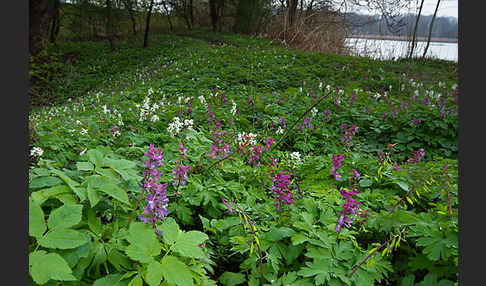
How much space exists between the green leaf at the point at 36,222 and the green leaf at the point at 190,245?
564 mm

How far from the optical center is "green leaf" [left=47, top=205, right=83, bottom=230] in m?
1.27

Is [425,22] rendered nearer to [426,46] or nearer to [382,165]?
[426,46]

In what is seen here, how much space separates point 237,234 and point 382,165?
1.50m

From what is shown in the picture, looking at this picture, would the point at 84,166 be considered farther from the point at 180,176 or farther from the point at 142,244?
the point at 180,176

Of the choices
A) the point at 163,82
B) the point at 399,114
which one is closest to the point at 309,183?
the point at 399,114

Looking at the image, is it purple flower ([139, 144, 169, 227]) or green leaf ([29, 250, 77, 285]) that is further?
purple flower ([139, 144, 169, 227])

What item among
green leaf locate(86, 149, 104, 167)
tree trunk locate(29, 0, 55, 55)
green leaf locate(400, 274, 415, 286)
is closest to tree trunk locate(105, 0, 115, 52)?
tree trunk locate(29, 0, 55, 55)

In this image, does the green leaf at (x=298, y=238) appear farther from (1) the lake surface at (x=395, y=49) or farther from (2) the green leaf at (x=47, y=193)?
(1) the lake surface at (x=395, y=49)

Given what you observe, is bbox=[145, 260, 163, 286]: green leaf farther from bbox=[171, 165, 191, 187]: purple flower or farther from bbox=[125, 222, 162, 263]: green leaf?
bbox=[171, 165, 191, 187]: purple flower

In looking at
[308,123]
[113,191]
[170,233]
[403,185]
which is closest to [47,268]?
[113,191]

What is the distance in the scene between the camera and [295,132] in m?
4.52

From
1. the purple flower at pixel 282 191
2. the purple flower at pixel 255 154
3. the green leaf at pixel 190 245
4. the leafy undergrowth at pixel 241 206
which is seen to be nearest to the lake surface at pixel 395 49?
the leafy undergrowth at pixel 241 206

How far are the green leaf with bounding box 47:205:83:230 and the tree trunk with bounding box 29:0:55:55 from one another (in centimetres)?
1517

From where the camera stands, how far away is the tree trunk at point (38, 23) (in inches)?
521
